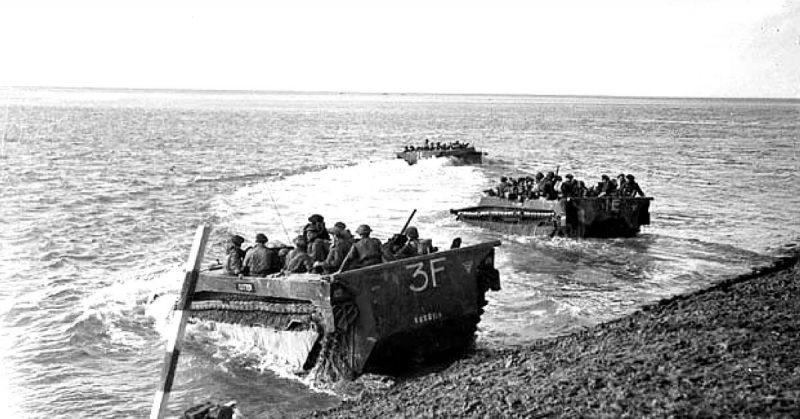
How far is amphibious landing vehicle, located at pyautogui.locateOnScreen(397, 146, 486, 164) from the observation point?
45188mm

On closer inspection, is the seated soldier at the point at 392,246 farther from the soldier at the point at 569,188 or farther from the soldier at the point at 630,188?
the soldier at the point at 630,188

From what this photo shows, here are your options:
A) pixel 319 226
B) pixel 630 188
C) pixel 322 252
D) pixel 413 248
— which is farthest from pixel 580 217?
pixel 322 252

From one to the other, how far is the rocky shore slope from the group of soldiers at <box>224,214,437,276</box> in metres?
1.70

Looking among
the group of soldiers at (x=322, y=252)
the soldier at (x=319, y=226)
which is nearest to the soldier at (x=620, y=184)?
the group of soldiers at (x=322, y=252)

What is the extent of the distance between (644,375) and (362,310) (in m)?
3.87

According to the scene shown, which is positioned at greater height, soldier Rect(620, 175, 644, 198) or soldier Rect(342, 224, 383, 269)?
soldier Rect(342, 224, 383, 269)

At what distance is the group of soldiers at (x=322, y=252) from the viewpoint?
36.8 ft

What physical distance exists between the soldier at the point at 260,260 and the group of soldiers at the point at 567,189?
1230 cm

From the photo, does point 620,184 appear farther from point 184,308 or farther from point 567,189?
point 184,308

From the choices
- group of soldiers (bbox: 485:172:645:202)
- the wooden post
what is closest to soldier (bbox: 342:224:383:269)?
the wooden post

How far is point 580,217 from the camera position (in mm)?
22062

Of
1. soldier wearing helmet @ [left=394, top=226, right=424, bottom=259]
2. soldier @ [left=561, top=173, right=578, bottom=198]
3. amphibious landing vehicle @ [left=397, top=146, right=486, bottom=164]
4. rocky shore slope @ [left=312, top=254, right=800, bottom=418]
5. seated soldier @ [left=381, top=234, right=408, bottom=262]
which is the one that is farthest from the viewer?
amphibious landing vehicle @ [left=397, top=146, right=486, bottom=164]

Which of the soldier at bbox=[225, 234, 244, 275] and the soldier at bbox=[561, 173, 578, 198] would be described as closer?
the soldier at bbox=[225, 234, 244, 275]

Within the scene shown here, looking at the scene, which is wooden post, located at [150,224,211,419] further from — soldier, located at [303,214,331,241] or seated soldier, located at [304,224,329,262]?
soldier, located at [303,214,331,241]
